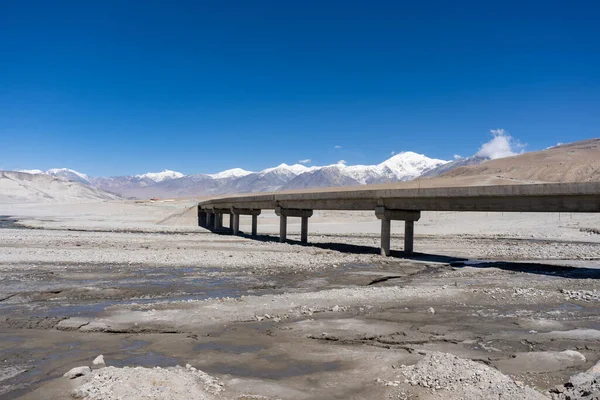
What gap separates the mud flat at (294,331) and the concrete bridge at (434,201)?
10.9 feet

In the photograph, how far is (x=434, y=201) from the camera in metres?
28.1

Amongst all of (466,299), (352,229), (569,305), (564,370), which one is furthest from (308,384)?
(352,229)

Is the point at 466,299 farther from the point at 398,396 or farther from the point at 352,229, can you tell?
the point at 352,229

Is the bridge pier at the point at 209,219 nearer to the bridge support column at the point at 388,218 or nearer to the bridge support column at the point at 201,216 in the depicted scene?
the bridge support column at the point at 201,216

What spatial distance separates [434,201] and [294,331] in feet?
61.8

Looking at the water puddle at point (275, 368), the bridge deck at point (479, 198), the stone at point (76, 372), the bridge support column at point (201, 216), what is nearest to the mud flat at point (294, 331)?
the water puddle at point (275, 368)

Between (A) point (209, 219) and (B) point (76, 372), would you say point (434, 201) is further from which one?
(A) point (209, 219)

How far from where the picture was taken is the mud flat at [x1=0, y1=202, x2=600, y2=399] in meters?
7.59

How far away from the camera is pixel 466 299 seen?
1580 cm

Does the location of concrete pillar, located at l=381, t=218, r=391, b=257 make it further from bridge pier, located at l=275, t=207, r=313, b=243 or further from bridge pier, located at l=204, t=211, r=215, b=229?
bridge pier, located at l=204, t=211, r=215, b=229

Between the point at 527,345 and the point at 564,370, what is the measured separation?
5.56 ft

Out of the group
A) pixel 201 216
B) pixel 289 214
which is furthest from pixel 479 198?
pixel 201 216

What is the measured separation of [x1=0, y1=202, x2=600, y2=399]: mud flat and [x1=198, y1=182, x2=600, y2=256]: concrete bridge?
333 centimetres

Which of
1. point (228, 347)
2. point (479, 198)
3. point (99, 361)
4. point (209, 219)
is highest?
point (479, 198)
